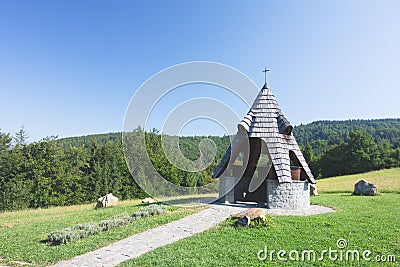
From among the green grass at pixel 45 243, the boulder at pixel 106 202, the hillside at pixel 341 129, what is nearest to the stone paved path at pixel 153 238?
the green grass at pixel 45 243

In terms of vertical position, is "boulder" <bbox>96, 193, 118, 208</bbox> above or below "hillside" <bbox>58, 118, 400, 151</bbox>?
below

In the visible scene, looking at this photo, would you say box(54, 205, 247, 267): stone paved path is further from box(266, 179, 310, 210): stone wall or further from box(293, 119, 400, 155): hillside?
box(293, 119, 400, 155): hillside

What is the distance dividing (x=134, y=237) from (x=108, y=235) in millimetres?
891

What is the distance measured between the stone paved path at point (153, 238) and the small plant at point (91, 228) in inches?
57.7

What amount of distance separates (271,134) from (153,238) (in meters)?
7.00

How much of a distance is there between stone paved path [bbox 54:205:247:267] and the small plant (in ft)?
4.80

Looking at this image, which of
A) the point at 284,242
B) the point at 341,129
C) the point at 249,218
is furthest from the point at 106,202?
the point at 341,129

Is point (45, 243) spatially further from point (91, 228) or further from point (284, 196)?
point (284, 196)

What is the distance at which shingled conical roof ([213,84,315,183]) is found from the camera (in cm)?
1166

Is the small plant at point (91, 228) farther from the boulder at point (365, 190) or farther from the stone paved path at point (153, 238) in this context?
the boulder at point (365, 190)

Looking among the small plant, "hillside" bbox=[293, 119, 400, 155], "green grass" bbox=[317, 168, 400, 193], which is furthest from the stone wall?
"hillside" bbox=[293, 119, 400, 155]

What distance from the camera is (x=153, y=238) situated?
7.69 metres

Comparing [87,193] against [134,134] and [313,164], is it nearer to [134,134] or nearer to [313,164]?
[134,134]

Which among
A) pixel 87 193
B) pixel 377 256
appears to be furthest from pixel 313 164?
pixel 377 256
